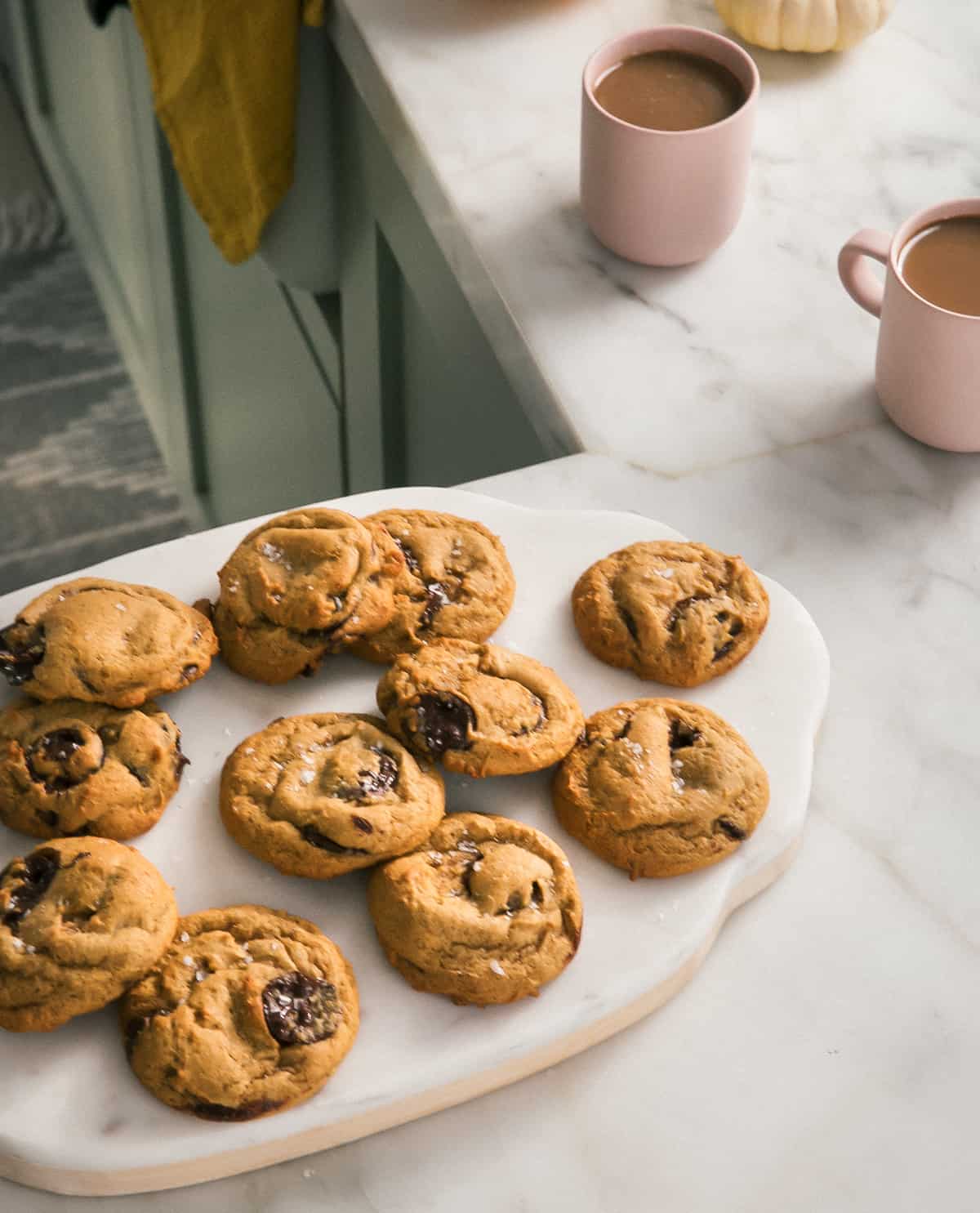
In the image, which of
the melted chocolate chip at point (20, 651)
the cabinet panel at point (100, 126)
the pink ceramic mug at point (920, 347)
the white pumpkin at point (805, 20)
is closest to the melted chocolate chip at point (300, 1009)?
the melted chocolate chip at point (20, 651)

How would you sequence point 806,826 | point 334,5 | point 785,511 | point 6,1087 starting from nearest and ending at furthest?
point 6,1087 < point 806,826 < point 785,511 < point 334,5

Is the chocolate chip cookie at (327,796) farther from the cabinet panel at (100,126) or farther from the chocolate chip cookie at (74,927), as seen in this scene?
the cabinet panel at (100,126)

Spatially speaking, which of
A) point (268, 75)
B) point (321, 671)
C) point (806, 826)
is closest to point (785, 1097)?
point (806, 826)

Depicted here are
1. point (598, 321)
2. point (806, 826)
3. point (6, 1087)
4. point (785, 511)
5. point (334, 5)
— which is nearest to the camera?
point (6, 1087)

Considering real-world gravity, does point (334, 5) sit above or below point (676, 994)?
above

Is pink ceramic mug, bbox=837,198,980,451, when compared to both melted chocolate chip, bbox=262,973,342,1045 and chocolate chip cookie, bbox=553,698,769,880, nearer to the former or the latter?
chocolate chip cookie, bbox=553,698,769,880

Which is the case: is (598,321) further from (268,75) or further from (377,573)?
(268,75)

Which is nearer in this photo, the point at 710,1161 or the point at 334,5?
the point at 710,1161
